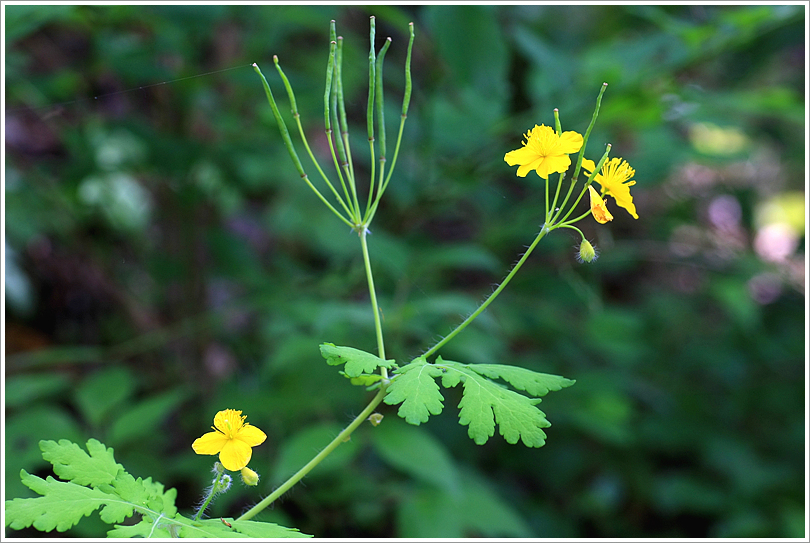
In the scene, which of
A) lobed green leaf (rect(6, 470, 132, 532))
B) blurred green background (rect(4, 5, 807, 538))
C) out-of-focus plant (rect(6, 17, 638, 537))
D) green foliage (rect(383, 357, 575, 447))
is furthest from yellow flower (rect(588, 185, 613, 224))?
blurred green background (rect(4, 5, 807, 538))

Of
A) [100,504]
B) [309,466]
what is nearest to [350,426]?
[309,466]

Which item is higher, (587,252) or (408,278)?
(408,278)

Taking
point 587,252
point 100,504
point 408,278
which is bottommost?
point 100,504

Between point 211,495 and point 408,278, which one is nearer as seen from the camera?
point 211,495

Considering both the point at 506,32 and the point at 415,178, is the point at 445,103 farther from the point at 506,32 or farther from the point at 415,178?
the point at 506,32

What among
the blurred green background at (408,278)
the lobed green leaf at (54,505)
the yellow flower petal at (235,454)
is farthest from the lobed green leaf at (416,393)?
the blurred green background at (408,278)

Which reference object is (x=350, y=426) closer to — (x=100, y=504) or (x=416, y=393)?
(x=416, y=393)
